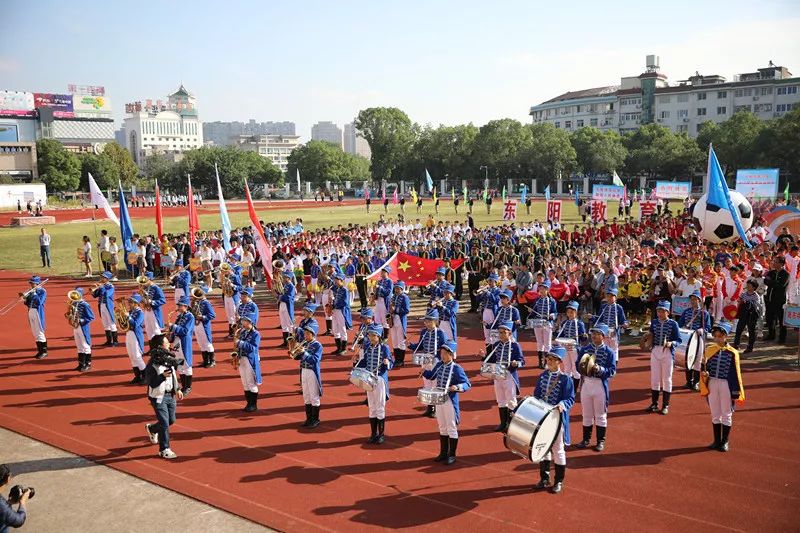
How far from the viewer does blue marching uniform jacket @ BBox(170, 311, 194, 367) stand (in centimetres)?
1270

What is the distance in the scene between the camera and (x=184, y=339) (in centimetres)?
1277

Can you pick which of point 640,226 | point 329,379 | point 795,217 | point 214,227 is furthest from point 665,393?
point 214,227

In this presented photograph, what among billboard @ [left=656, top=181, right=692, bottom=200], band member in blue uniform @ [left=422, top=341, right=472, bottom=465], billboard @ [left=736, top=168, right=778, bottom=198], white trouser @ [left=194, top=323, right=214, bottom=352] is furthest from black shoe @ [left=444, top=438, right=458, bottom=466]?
billboard @ [left=656, top=181, right=692, bottom=200]

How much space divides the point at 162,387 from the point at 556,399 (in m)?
5.85

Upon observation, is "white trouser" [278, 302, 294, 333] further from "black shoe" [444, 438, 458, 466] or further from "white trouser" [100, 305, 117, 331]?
"black shoe" [444, 438, 458, 466]

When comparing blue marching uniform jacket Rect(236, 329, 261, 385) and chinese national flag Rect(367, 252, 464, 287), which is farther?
chinese national flag Rect(367, 252, 464, 287)

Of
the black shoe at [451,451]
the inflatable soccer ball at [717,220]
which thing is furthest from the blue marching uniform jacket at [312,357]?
the inflatable soccer ball at [717,220]

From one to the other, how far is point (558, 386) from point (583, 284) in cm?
917

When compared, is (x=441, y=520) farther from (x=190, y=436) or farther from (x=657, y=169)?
(x=657, y=169)

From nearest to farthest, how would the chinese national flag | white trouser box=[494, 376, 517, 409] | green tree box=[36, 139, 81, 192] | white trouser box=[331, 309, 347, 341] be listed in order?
white trouser box=[494, 376, 517, 409]
white trouser box=[331, 309, 347, 341]
the chinese national flag
green tree box=[36, 139, 81, 192]

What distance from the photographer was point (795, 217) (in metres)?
23.7

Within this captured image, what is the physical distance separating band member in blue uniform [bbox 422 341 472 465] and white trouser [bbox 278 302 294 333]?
25.8ft

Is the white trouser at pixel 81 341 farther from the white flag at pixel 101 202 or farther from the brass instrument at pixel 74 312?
the white flag at pixel 101 202

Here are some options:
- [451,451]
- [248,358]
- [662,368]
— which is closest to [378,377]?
[451,451]
